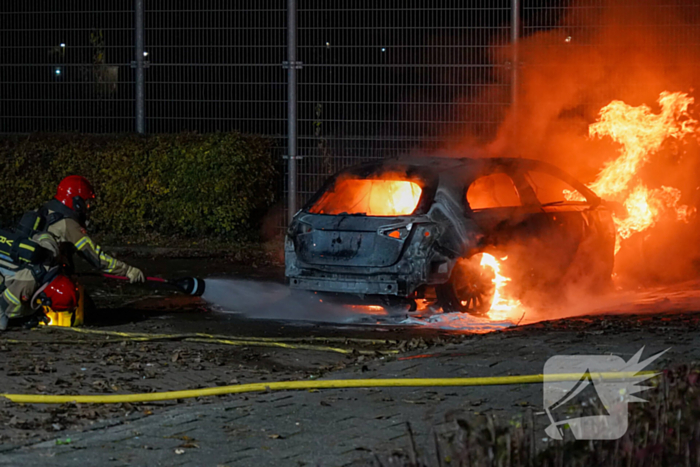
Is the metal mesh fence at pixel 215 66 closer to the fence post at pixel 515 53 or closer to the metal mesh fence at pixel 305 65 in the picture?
the metal mesh fence at pixel 305 65

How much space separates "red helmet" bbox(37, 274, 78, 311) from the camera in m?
8.83

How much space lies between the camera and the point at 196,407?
630 centimetres

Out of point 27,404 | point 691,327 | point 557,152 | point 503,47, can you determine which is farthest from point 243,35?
point 27,404

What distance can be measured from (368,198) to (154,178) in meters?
6.71

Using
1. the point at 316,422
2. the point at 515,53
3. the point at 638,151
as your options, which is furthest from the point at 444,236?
the point at 515,53

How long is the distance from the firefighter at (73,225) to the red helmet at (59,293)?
0.36 meters

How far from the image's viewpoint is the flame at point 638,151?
12641 mm

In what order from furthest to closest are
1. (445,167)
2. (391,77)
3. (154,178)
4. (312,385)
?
→ (154,178)
(391,77)
(445,167)
(312,385)

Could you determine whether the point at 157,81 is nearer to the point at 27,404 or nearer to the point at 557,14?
the point at 557,14

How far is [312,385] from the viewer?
21.4 feet

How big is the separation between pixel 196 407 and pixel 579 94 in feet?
32.6

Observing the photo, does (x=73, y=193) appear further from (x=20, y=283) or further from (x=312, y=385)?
(x=312, y=385)

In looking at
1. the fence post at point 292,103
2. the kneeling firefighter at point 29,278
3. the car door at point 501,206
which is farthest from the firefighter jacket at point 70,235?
the fence post at point 292,103

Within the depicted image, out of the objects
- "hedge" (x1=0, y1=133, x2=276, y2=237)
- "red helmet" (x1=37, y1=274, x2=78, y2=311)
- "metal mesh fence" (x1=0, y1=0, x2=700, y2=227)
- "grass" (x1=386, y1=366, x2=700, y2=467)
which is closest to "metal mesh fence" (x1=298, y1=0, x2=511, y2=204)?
"metal mesh fence" (x1=0, y1=0, x2=700, y2=227)
